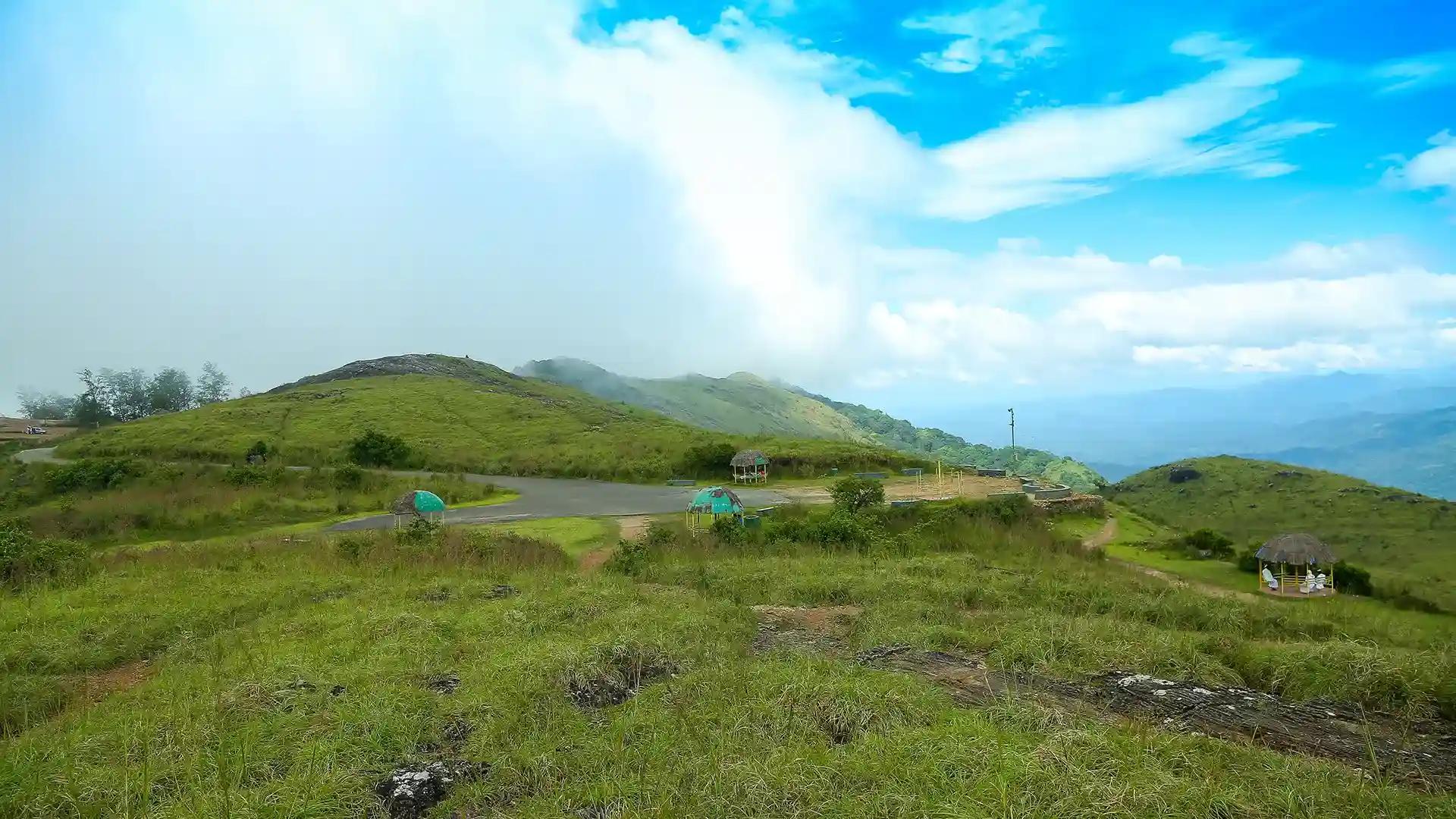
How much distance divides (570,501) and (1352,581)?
27049 mm

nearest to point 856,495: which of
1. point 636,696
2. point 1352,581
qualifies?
point 1352,581

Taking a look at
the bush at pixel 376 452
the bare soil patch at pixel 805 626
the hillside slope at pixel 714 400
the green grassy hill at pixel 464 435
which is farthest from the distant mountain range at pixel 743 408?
the bare soil patch at pixel 805 626

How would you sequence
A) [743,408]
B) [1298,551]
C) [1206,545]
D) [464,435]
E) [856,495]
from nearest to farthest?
[1298,551], [1206,545], [856,495], [464,435], [743,408]

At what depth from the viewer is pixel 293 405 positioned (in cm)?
5953

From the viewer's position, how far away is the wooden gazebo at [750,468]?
3709cm

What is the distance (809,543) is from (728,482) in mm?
18014

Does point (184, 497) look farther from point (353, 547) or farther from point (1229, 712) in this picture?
point (1229, 712)

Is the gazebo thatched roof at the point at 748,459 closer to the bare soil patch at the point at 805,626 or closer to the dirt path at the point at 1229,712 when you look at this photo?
the bare soil patch at the point at 805,626

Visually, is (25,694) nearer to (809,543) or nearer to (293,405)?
(809,543)

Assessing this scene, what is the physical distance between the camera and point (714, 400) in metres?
121

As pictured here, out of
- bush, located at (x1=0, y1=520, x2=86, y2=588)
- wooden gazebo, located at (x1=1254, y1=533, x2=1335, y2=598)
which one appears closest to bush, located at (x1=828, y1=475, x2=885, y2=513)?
wooden gazebo, located at (x1=1254, y1=533, x2=1335, y2=598)

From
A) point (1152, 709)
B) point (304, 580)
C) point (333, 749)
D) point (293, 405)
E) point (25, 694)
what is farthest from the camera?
point (293, 405)

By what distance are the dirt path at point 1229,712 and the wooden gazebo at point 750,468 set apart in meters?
28.0

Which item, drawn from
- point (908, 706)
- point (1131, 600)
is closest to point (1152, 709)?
point (908, 706)
